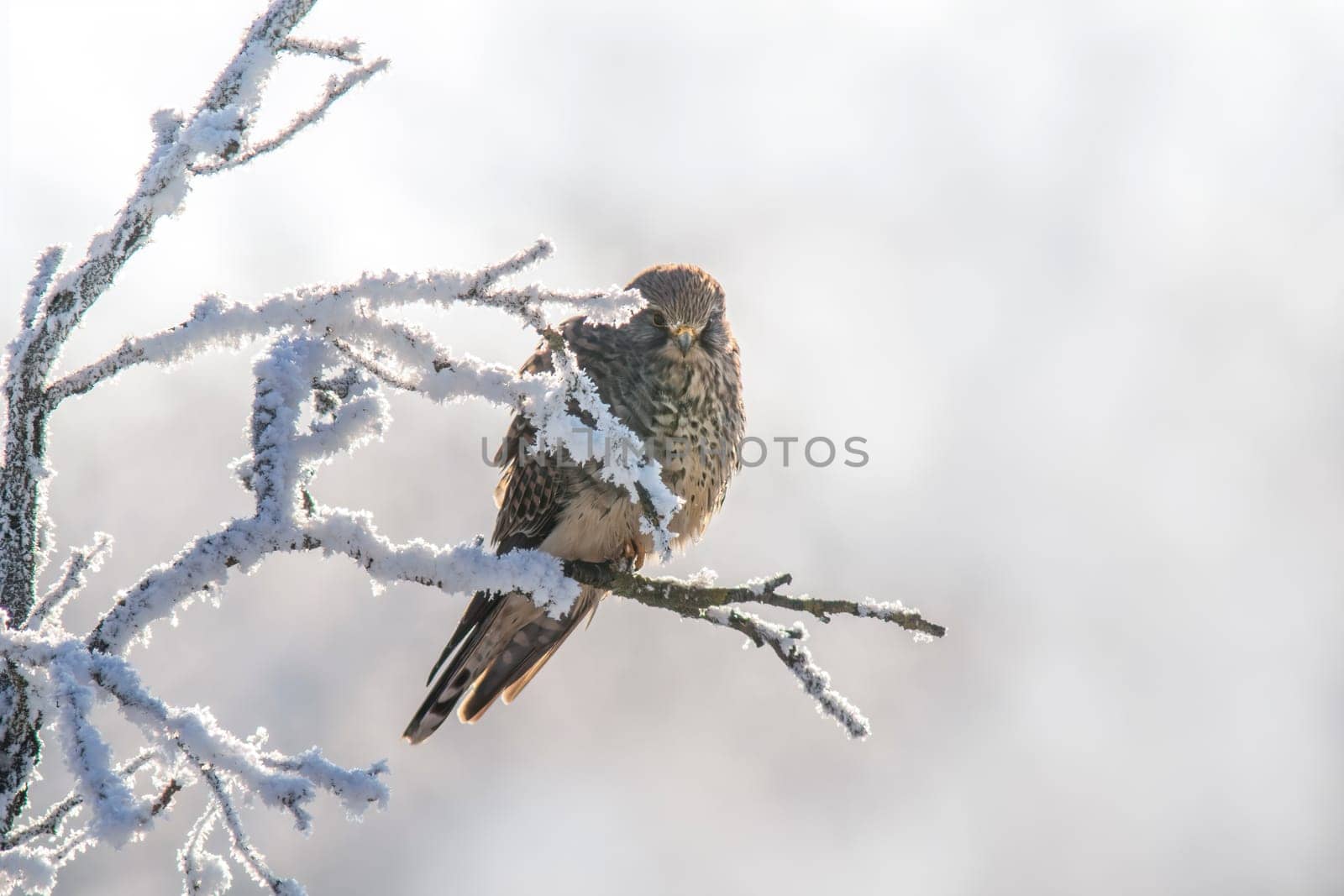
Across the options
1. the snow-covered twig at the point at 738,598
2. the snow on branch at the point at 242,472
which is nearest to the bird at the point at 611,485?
the snow-covered twig at the point at 738,598

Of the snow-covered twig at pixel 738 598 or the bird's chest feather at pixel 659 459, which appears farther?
the bird's chest feather at pixel 659 459

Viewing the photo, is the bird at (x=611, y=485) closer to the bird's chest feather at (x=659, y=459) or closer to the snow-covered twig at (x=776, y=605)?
the bird's chest feather at (x=659, y=459)

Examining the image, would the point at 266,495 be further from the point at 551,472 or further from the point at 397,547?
the point at 551,472

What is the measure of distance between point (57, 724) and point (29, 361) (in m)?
0.73

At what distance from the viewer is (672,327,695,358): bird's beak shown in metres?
4.85

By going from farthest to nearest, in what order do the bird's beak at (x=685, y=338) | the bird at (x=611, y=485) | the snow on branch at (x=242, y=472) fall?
the bird's beak at (x=685, y=338)
the bird at (x=611, y=485)
the snow on branch at (x=242, y=472)

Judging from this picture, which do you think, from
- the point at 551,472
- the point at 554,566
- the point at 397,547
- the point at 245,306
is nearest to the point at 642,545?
the point at 551,472

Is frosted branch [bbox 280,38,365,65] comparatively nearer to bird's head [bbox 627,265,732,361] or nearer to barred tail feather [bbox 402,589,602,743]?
barred tail feather [bbox 402,589,602,743]

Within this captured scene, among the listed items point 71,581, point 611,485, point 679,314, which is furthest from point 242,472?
point 679,314

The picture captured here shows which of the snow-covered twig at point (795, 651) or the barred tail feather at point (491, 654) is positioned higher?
the barred tail feather at point (491, 654)

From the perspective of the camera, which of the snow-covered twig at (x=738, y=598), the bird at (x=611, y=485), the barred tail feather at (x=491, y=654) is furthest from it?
the bird at (x=611, y=485)

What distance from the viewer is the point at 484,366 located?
7.52ft

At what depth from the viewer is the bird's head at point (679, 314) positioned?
193 inches

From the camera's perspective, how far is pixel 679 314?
4953mm
